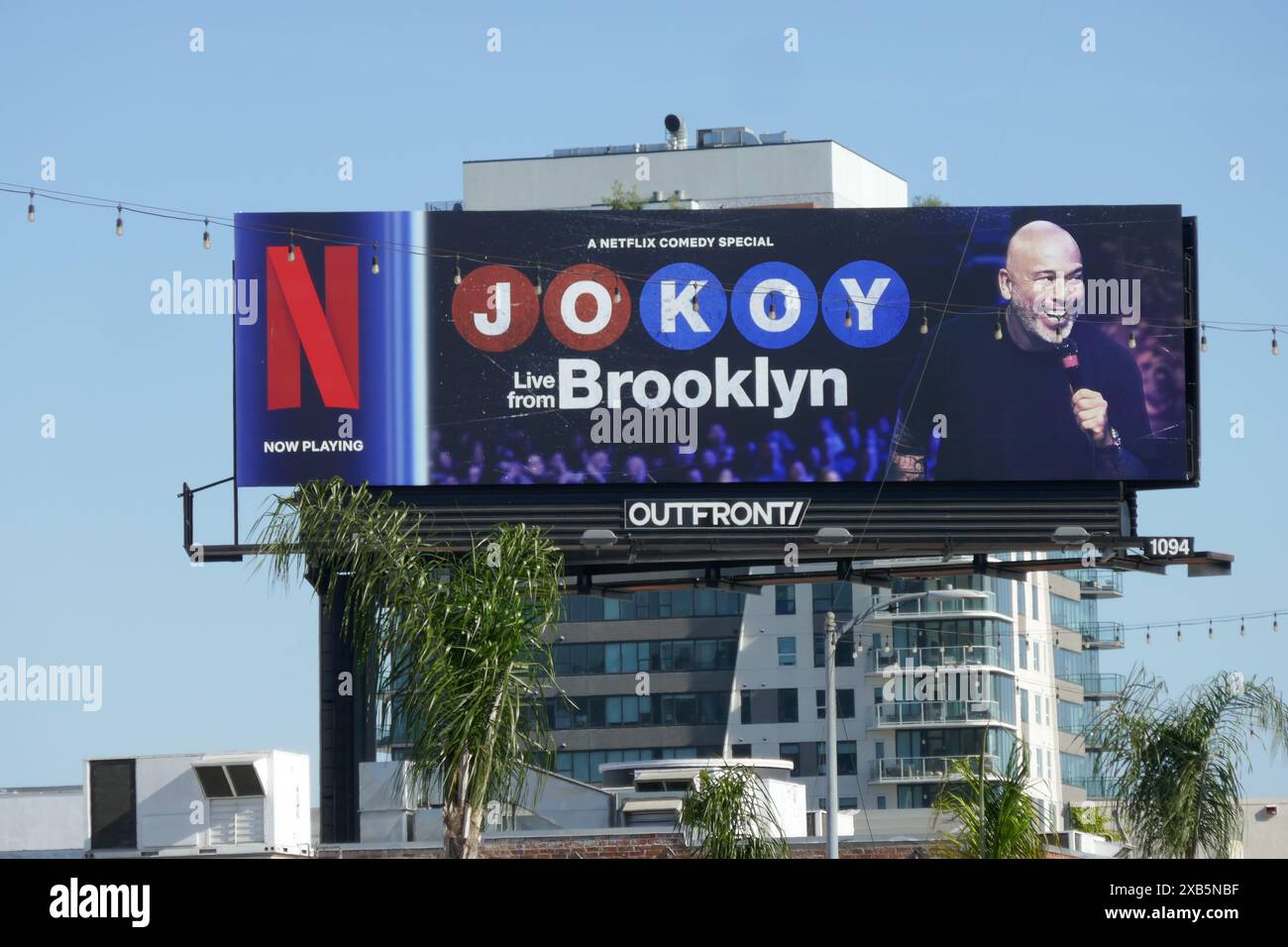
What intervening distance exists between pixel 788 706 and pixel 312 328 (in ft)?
262

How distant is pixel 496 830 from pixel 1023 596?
7711 centimetres

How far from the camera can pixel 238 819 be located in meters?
39.2

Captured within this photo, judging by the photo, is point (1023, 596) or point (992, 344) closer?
point (992, 344)

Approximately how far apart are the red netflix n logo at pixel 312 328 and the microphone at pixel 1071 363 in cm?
1447

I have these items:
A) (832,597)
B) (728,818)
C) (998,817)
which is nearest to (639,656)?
(832,597)

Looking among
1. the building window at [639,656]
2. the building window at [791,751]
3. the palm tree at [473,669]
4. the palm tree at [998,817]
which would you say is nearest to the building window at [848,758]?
the building window at [791,751]

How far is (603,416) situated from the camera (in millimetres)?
40344

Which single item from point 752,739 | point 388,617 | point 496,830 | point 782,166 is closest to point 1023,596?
point 752,739

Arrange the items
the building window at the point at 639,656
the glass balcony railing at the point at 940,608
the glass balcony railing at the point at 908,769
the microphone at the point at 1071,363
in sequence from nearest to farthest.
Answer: the microphone at the point at 1071,363
the glass balcony railing at the point at 908,769
the glass balcony railing at the point at 940,608
the building window at the point at 639,656

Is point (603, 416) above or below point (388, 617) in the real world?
above

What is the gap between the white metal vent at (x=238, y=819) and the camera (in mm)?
39062

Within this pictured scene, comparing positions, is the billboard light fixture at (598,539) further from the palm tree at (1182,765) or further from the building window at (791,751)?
the building window at (791,751)

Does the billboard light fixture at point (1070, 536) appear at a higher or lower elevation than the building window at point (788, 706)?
higher
